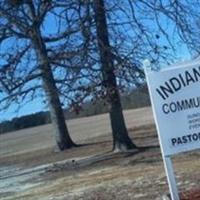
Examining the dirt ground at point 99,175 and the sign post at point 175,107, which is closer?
the sign post at point 175,107

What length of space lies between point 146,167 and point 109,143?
376 inches

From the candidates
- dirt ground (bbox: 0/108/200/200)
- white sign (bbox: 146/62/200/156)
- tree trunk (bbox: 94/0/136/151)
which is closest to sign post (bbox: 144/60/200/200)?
white sign (bbox: 146/62/200/156)

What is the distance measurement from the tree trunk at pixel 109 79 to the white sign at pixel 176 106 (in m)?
10.4

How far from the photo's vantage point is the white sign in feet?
31.5

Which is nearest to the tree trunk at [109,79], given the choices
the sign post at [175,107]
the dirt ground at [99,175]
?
the dirt ground at [99,175]

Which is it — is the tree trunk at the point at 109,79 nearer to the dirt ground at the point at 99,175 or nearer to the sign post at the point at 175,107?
the dirt ground at the point at 99,175

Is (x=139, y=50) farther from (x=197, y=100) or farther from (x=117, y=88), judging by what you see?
(x=197, y=100)

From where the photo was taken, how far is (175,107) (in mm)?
9641

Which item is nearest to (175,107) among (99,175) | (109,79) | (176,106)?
(176,106)

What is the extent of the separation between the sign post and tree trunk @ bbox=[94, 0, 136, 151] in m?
10.4

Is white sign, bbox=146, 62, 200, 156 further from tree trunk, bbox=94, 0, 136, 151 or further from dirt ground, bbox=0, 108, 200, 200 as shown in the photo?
tree trunk, bbox=94, 0, 136, 151

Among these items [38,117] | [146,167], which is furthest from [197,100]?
[38,117]

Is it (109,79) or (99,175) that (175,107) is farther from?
(109,79)

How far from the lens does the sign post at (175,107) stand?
961 centimetres
